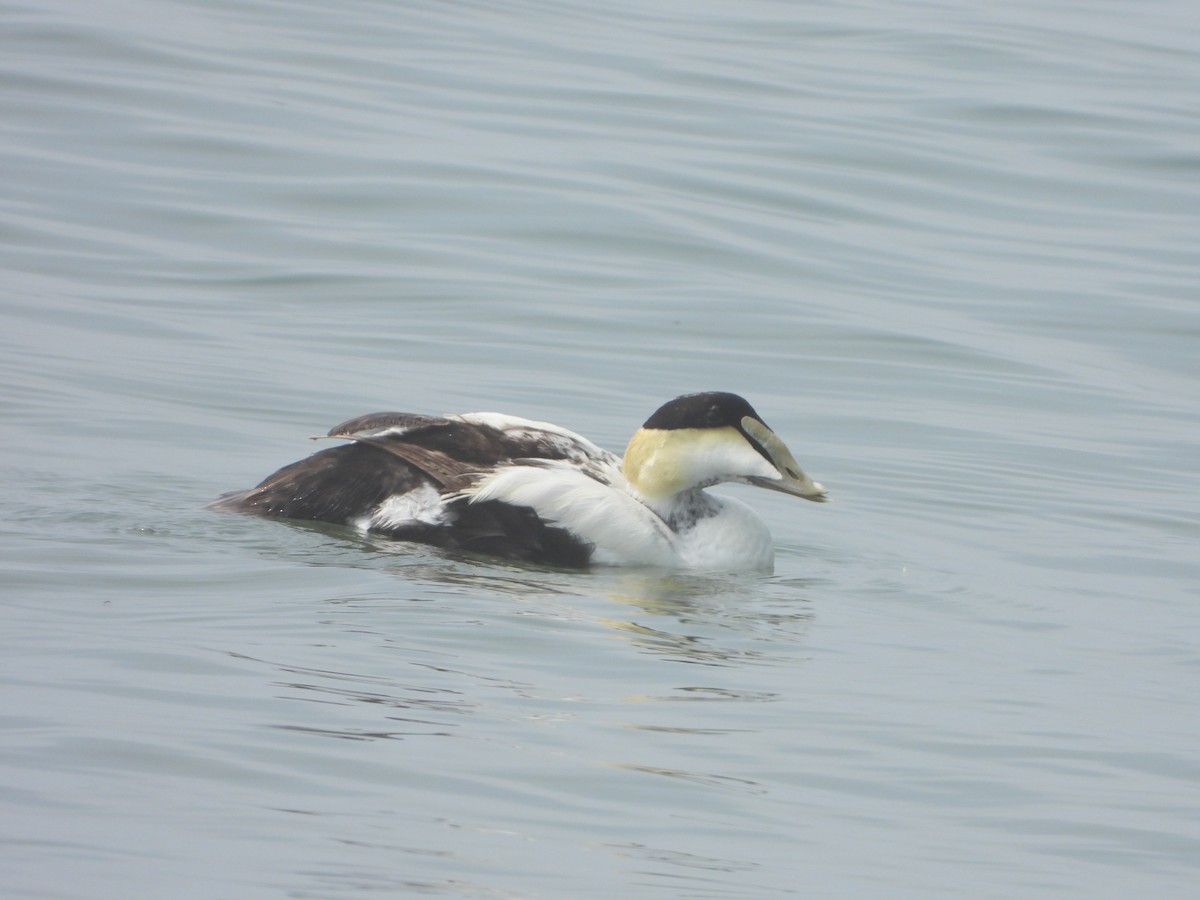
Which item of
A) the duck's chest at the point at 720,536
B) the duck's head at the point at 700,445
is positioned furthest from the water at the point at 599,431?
the duck's head at the point at 700,445

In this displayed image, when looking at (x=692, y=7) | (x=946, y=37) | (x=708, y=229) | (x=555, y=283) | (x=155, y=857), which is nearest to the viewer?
(x=155, y=857)

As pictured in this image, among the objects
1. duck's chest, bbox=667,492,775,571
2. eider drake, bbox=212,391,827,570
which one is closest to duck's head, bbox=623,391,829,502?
eider drake, bbox=212,391,827,570

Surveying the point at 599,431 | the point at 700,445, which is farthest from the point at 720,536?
the point at 599,431

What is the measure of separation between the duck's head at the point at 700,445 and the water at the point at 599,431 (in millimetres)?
403

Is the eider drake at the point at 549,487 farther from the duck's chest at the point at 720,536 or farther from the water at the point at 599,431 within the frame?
the water at the point at 599,431

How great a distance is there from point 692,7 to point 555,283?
1118 centimetres

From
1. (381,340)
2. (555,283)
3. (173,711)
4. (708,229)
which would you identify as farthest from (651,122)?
(173,711)

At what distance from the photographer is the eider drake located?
7.48m

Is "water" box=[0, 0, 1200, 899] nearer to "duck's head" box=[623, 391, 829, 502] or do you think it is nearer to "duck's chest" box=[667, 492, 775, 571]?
"duck's chest" box=[667, 492, 775, 571]

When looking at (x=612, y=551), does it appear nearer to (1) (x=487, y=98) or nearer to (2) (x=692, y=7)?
(1) (x=487, y=98)

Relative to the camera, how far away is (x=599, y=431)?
974cm

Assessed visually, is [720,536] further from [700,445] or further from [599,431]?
[599,431]

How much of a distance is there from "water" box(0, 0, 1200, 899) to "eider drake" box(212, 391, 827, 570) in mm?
Answer: 167

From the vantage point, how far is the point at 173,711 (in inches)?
202
